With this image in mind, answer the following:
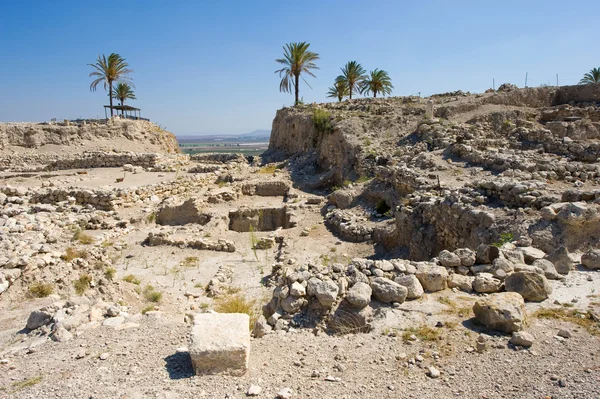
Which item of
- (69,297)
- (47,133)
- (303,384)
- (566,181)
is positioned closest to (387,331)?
(303,384)

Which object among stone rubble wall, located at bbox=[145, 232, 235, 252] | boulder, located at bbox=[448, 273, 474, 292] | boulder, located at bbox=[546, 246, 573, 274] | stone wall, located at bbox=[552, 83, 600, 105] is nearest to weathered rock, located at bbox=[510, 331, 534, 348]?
boulder, located at bbox=[448, 273, 474, 292]

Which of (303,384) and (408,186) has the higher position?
(408,186)

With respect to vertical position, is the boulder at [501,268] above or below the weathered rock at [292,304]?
above

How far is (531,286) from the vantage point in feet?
15.0

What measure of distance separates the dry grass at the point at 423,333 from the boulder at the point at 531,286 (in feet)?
4.47

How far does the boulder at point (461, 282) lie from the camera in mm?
5012

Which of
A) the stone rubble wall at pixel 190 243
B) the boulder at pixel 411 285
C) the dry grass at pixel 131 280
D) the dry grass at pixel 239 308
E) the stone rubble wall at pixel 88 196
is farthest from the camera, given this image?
the stone rubble wall at pixel 88 196

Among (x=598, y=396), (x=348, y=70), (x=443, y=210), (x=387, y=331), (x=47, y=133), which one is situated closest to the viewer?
(x=598, y=396)

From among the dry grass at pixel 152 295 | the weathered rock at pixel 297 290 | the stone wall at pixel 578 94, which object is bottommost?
the dry grass at pixel 152 295

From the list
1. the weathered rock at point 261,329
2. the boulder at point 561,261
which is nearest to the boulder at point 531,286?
the boulder at point 561,261

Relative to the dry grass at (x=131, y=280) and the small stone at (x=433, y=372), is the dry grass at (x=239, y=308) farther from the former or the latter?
the small stone at (x=433, y=372)

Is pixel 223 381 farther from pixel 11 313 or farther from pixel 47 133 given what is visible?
pixel 47 133

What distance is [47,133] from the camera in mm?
24766

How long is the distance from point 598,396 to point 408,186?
909 cm
